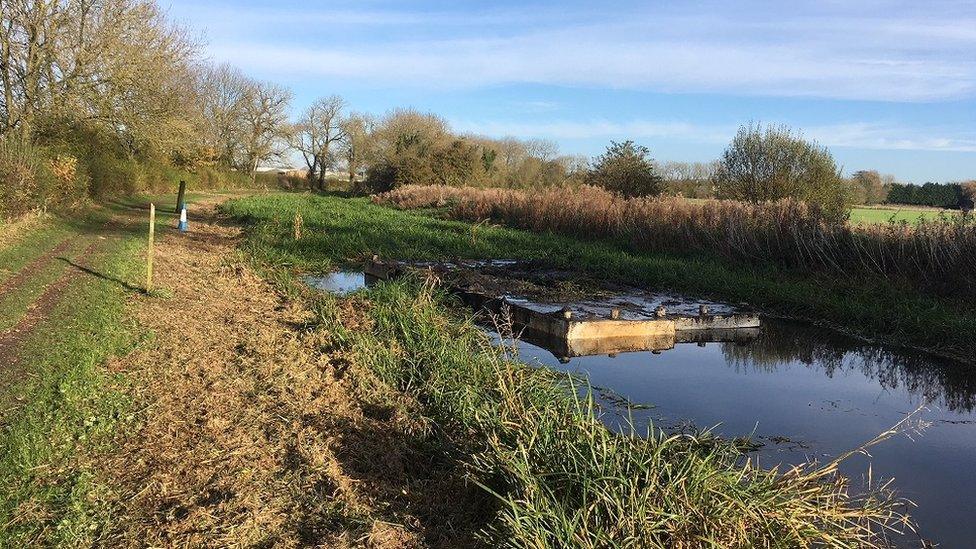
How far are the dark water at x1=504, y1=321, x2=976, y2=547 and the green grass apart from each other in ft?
3.01

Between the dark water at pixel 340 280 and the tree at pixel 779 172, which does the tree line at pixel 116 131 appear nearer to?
the tree at pixel 779 172

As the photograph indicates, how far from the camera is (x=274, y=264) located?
13.7m

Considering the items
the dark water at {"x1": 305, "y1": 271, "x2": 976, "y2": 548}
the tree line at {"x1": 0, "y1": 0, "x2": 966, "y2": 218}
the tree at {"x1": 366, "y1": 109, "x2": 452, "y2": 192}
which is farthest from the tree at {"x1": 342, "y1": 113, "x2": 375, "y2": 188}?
the dark water at {"x1": 305, "y1": 271, "x2": 976, "y2": 548}

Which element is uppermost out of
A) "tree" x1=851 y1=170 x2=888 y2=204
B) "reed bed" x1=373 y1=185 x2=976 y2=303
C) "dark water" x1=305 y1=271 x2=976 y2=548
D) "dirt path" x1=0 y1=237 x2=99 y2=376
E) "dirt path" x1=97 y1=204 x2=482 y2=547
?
"tree" x1=851 y1=170 x2=888 y2=204

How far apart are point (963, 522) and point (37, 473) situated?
19.9ft

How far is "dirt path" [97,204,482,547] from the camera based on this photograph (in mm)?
3777

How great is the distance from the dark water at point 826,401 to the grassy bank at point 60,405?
164 inches

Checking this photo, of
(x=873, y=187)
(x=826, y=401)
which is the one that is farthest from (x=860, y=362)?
(x=873, y=187)

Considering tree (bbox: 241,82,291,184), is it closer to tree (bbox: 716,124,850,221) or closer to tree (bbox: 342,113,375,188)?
tree (bbox: 342,113,375,188)

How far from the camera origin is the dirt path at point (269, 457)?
12.4 feet

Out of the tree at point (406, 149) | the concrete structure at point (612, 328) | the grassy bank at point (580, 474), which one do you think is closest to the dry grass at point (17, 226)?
the concrete structure at point (612, 328)

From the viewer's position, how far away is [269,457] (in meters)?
4.62

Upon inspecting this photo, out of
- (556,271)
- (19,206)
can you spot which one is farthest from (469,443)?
(19,206)

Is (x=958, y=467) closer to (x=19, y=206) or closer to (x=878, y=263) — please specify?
(x=878, y=263)
